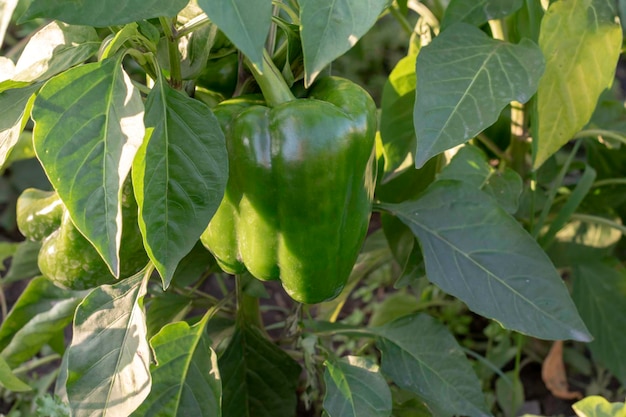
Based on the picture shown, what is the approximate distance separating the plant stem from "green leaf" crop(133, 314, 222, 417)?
0.97 ft

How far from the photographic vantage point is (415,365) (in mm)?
1025

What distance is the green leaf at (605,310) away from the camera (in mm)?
1405

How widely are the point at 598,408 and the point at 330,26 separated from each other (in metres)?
0.58

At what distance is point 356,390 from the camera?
92 cm

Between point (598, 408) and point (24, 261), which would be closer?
point (598, 408)

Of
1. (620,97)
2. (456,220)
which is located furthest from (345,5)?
(620,97)

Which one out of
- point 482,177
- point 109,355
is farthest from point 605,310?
point 109,355

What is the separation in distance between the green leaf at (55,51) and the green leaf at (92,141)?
75 millimetres

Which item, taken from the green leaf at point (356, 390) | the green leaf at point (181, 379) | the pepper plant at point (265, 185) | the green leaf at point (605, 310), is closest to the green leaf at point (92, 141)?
the pepper plant at point (265, 185)

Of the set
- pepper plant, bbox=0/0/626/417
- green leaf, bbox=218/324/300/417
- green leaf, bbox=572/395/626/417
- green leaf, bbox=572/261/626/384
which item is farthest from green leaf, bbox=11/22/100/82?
green leaf, bbox=572/261/626/384

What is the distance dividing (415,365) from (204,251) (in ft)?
1.13

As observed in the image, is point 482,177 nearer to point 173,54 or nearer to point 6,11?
point 173,54

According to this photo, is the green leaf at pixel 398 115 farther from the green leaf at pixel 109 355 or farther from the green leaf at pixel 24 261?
the green leaf at pixel 24 261

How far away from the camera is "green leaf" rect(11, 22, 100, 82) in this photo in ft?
2.53
